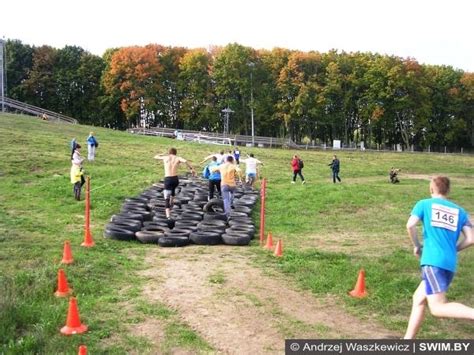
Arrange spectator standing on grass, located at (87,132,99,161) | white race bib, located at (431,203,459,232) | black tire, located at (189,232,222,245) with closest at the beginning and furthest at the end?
1. white race bib, located at (431,203,459,232)
2. black tire, located at (189,232,222,245)
3. spectator standing on grass, located at (87,132,99,161)

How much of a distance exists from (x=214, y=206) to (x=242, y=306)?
8.09 m

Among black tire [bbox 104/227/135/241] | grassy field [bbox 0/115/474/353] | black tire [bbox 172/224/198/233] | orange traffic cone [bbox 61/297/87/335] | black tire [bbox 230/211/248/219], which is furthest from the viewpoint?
black tire [bbox 230/211/248/219]

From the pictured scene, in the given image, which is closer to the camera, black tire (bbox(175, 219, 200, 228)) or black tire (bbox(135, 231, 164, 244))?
black tire (bbox(135, 231, 164, 244))

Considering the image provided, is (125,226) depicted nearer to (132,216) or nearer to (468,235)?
(132,216)

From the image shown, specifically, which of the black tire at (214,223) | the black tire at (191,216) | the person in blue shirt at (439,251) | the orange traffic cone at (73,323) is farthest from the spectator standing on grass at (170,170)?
the person in blue shirt at (439,251)

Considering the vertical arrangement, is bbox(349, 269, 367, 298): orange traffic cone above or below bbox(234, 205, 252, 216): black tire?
below

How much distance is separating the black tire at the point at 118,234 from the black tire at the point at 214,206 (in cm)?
340

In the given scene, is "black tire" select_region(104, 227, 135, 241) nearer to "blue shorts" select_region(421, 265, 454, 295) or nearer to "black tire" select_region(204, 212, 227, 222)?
"black tire" select_region(204, 212, 227, 222)

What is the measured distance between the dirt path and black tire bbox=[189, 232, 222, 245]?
1711 millimetres

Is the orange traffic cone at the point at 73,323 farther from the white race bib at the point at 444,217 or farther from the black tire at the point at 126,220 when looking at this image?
the black tire at the point at 126,220

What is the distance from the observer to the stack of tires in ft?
38.7

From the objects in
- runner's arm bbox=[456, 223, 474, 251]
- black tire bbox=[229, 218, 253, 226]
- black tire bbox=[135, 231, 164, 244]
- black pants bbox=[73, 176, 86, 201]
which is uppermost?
runner's arm bbox=[456, 223, 474, 251]

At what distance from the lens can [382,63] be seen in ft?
224

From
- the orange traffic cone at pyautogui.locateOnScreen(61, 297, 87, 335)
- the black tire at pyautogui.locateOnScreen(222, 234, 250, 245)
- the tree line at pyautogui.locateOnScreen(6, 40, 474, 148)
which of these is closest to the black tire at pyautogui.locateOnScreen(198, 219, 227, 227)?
the black tire at pyautogui.locateOnScreen(222, 234, 250, 245)
